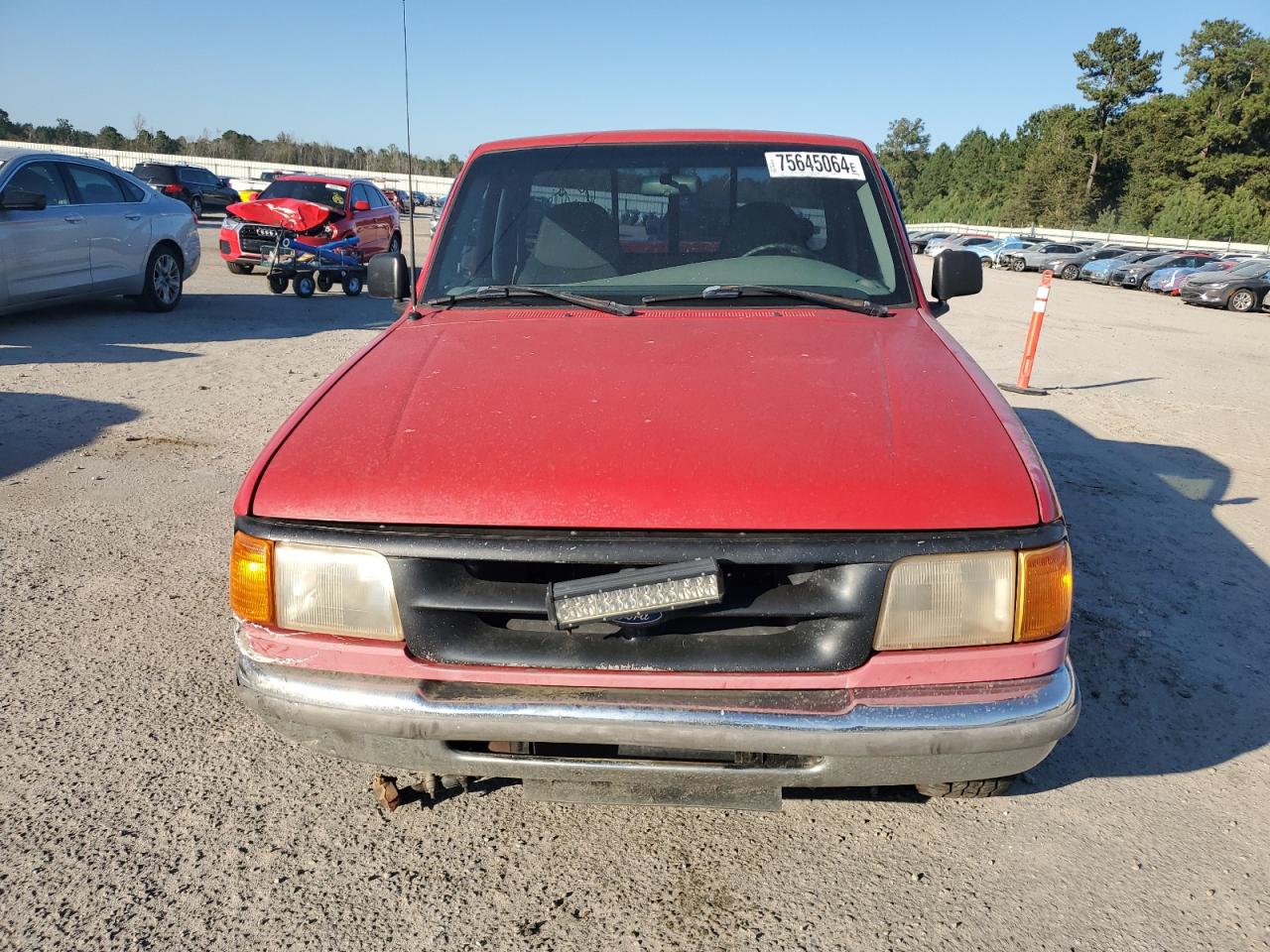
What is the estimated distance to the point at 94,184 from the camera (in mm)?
9461

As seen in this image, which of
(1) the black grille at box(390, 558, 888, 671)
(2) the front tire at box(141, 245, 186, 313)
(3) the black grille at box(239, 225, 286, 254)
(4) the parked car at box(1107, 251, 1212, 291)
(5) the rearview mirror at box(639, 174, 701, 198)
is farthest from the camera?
(4) the parked car at box(1107, 251, 1212, 291)

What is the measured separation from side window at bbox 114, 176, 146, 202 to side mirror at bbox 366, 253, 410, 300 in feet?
26.7

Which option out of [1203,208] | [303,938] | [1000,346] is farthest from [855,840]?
[1203,208]

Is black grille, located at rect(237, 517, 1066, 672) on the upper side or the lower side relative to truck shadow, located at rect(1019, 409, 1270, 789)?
upper

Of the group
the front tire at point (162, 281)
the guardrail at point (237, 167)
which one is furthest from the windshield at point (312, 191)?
the guardrail at point (237, 167)

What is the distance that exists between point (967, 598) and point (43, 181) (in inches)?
393

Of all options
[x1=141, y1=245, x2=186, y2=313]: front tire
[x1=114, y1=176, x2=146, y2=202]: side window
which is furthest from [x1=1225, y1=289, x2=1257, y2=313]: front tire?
[x1=114, y1=176, x2=146, y2=202]: side window

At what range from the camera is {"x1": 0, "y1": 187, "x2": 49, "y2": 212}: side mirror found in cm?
785

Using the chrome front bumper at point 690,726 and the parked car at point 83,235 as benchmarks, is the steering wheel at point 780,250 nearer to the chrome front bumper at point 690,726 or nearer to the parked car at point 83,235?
the chrome front bumper at point 690,726

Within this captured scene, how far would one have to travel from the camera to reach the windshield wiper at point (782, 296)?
2.97 metres

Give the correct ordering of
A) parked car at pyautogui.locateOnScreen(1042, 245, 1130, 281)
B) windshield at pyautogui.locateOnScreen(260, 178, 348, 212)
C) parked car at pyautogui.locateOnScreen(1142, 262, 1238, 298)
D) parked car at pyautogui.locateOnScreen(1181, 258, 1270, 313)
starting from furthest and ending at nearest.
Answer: parked car at pyautogui.locateOnScreen(1042, 245, 1130, 281), parked car at pyautogui.locateOnScreen(1142, 262, 1238, 298), parked car at pyautogui.locateOnScreen(1181, 258, 1270, 313), windshield at pyautogui.locateOnScreen(260, 178, 348, 212)

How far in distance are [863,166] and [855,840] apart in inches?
94.9

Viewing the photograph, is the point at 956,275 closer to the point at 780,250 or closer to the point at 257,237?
the point at 780,250

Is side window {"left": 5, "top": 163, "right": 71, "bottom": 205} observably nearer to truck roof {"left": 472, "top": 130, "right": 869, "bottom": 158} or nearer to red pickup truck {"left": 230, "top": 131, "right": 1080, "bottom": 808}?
truck roof {"left": 472, "top": 130, "right": 869, "bottom": 158}
